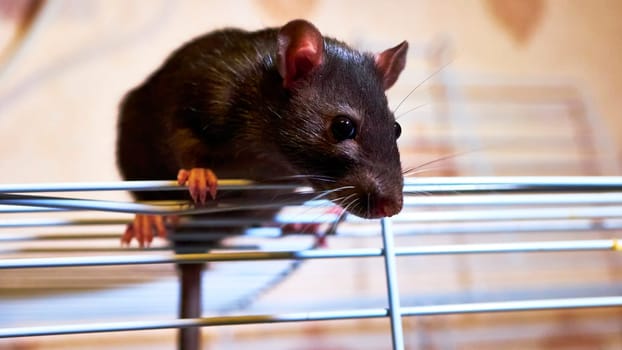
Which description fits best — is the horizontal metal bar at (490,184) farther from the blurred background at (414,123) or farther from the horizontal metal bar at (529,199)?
the blurred background at (414,123)

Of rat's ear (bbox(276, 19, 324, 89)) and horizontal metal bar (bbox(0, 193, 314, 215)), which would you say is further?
rat's ear (bbox(276, 19, 324, 89))

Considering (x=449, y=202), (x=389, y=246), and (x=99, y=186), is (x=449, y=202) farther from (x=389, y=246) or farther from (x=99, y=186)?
(x=99, y=186)

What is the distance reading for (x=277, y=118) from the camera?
0.60 meters

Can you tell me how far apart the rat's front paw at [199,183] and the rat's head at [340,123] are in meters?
0.11

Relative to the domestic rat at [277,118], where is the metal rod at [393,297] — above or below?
below

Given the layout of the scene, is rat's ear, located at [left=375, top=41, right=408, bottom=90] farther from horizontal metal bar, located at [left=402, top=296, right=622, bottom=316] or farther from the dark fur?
horizontal metal bar, located at [left=402, top=296, right=622, bottom=316]

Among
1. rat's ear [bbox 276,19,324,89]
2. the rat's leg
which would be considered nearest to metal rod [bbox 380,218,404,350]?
rat's ear [bbox 276,19,324,89]

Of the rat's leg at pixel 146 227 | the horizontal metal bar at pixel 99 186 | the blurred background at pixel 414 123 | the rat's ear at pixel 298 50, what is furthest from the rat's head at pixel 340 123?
the blurred background at pixel 414 123

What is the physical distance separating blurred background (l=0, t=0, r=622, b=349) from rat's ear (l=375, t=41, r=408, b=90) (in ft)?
1.20

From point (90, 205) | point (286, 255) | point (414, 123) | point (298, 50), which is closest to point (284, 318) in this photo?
point (286, 255)

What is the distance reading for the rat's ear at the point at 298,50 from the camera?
0.54m

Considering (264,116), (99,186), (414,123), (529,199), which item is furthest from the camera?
(414,123)

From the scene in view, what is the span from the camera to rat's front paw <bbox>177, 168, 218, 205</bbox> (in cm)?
46

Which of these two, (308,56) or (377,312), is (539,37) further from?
(377,312)
